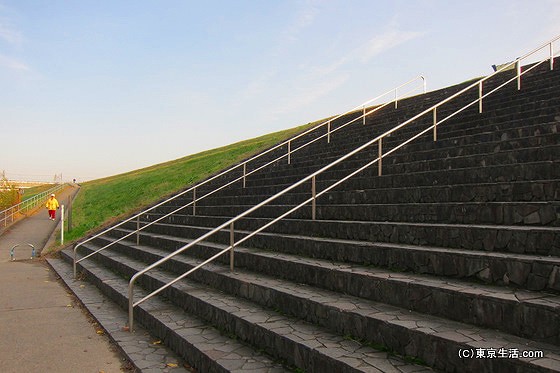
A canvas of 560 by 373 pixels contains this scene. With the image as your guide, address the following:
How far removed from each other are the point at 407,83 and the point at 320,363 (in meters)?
13.4

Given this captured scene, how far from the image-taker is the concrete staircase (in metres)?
2.90

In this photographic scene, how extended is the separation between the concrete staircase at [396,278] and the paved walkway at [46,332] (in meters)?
0.34

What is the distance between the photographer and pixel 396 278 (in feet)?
12.3

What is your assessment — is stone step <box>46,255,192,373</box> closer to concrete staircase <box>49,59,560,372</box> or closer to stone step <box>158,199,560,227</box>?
concrete staircase <box>49,59,560,372</box>

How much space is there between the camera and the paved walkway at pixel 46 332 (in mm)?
4547

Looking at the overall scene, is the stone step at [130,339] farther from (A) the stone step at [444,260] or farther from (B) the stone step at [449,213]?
(B) the stone step at [449,213]

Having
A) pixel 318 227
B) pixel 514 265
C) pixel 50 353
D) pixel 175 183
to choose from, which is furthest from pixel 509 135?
pixel 175 183

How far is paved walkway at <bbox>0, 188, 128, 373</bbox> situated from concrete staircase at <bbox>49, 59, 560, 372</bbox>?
1.12 ft

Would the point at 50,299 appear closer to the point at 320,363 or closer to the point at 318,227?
the point at 318,227

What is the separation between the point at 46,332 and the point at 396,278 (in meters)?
4.74

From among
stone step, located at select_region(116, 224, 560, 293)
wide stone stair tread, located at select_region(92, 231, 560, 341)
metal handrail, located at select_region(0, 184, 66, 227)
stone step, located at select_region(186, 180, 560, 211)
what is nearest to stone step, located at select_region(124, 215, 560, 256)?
stone step, located at select_region(116, 224, 560, 293)

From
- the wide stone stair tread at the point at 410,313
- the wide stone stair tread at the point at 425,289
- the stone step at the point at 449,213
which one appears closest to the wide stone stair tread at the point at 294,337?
the wide stone stair tread at the point at 410,313

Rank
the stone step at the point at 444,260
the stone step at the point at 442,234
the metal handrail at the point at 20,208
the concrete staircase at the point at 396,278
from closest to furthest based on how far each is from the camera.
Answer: the concrete staircase at the point at 396,278, the stone step at the point at 444,260, the stone step at the point at 442,234, the metal handrail at the point at 20,208

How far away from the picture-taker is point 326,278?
438cm
